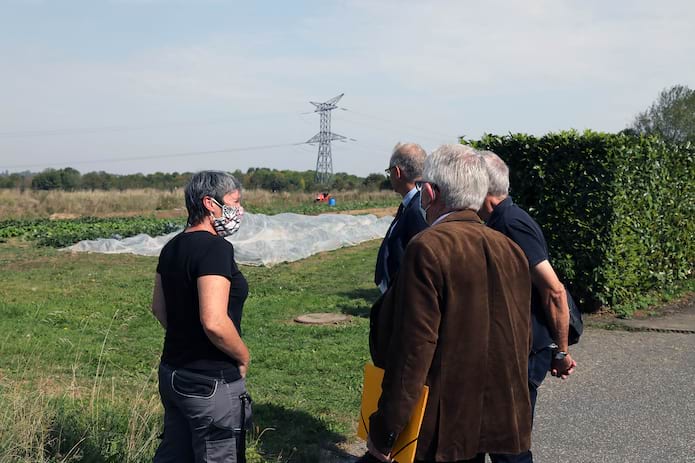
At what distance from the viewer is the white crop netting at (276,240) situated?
1931 cm

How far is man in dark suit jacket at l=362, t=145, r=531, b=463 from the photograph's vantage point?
273 centimetres

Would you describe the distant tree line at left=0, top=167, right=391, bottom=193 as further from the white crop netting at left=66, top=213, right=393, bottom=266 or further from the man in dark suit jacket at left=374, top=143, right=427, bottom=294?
the man in dark suit jacket at left=374, top=143, right=427, bottom=294

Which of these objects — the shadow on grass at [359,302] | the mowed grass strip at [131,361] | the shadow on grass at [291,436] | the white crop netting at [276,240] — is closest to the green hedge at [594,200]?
the shadow on grass at [359,302]

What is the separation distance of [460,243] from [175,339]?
1.65 metres

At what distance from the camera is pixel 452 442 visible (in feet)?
9.30

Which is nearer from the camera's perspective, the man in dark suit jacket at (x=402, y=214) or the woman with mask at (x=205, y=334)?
the woman with mask at (x=205, y=334)

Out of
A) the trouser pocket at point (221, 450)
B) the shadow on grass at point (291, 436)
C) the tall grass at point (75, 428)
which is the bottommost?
the shadow on grass at point (291, 436)

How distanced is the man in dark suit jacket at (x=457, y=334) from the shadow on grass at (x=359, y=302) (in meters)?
8.18

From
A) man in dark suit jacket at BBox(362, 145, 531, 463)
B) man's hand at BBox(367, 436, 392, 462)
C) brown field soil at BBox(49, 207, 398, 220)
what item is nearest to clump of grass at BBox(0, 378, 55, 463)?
man's hand at BBox(367, 436, 392, 462)

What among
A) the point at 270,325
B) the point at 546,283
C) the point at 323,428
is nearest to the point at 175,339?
the point at 546,283

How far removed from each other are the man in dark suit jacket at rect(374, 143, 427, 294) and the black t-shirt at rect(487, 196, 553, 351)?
2.06 feet

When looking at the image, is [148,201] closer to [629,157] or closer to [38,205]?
[38,205]

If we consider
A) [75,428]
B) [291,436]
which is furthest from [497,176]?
[75,428]

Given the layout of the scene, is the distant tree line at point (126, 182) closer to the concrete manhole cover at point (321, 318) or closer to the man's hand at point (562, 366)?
the concrete manhole cover at point (321, 318)
